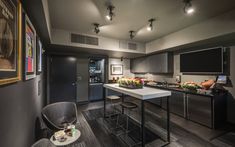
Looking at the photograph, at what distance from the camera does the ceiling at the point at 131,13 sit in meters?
2.05

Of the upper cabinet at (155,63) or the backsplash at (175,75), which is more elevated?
the upper cabinet at (155,63)

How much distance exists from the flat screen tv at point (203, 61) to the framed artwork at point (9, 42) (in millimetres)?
4123

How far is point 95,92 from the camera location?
16.6ft

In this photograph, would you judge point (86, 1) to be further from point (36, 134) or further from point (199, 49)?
point (199, 49)

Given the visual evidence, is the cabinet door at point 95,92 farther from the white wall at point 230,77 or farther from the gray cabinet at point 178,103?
the gray cabinet at point 178,103

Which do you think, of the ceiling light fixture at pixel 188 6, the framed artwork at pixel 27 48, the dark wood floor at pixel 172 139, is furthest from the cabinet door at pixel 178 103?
the framed artwork at pixel 27 48

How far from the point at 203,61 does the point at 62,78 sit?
4946 mm

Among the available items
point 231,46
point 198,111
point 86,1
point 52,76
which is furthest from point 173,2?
point 52,76

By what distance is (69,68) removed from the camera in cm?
438

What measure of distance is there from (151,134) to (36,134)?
89.3 inches

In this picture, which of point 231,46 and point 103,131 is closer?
point 103,131

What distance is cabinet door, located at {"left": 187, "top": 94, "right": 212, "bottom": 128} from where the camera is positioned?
2639mm

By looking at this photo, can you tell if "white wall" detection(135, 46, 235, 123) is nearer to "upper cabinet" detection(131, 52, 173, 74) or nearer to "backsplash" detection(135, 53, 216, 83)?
"backsplash" detection(135, 53, 216, 83)

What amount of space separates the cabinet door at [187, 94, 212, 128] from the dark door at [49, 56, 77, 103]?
414 cm
